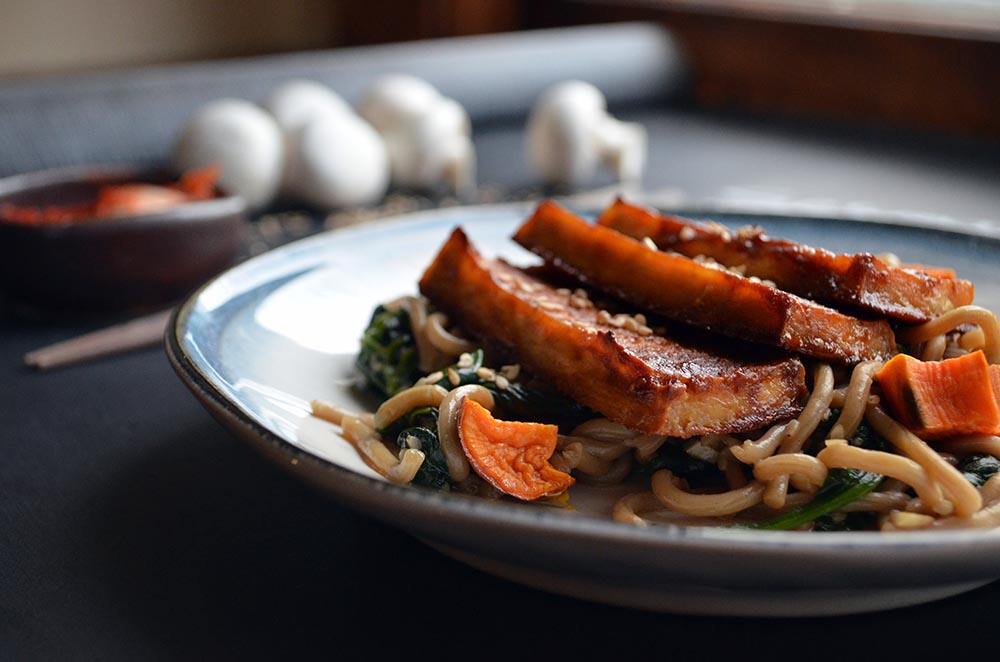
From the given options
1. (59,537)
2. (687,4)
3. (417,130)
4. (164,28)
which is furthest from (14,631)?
(164,28)

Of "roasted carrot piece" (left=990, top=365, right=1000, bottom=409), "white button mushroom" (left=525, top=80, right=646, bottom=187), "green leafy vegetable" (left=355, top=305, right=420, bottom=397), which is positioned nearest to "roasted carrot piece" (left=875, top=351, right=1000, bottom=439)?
"roasted carrot piece" (left=990, top=365, right=1000, bottom=409)

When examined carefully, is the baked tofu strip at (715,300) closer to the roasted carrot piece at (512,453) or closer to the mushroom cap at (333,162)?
the roasted carrot piece at (512,453)

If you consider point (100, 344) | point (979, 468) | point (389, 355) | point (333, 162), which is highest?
point (979, 468)

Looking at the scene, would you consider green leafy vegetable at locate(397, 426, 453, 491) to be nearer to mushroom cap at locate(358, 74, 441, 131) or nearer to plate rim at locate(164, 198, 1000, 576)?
plate rim at locate(164, 198, 1000, 576)

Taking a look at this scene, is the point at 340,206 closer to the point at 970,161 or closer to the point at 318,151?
the point at 318,151

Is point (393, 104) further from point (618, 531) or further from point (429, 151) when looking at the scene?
point (618, 531)

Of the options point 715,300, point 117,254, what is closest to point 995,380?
point 715,300
